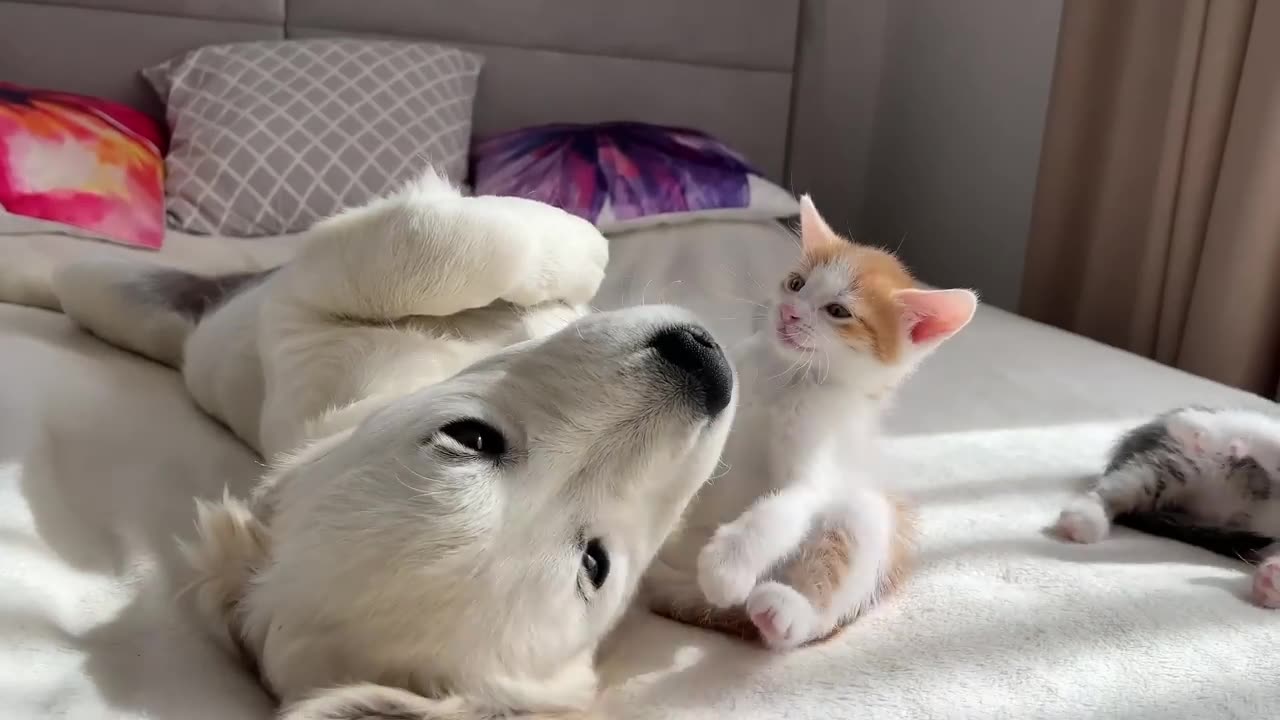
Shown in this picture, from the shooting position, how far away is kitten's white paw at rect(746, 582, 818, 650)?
84 centimetres

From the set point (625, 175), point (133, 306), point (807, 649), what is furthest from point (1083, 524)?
point (625, 175)

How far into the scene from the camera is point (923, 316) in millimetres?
1091

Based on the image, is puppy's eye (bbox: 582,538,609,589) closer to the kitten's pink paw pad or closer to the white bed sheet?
the white bed sheet

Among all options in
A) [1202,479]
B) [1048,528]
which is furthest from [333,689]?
[1202,479]

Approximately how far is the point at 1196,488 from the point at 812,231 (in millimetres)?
573

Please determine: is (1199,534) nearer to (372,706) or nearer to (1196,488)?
(1196,488)

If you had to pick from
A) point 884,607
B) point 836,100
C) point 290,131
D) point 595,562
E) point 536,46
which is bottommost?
point 884,607

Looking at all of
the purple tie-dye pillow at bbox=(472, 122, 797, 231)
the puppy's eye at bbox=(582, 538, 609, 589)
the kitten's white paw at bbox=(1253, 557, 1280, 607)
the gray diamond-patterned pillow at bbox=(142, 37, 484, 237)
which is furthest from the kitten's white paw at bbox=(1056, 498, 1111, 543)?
the gray diamond-patterned pillow at bbox=(142, 37, 484, 237)

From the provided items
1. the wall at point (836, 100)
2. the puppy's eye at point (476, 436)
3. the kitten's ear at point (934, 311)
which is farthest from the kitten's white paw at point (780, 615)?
the wall at point (836, 100)

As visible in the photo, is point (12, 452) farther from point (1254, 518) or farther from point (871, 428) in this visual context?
point (1254, 518)

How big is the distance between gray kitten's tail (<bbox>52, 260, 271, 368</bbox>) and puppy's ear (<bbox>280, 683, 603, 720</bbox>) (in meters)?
0.98

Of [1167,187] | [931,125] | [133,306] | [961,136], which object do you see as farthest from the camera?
[931,125]

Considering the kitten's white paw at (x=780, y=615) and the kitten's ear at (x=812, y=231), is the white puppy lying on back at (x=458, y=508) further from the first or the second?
the kitten's ear at (x=812, y=231)

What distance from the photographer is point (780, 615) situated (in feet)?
2.74
